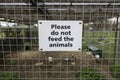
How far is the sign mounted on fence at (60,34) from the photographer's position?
1.68 meters

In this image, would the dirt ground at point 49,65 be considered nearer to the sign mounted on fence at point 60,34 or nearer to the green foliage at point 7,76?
the green foliage at point 7,76

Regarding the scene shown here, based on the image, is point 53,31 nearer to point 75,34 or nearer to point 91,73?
point 75,34

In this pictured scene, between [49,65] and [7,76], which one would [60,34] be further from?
[49,65]

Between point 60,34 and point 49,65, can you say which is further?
point 49,65

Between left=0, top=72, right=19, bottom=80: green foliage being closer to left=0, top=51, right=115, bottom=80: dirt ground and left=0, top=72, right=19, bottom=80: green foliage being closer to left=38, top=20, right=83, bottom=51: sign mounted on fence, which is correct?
left=0, top=51, right=115, bottom=80: dirt ground

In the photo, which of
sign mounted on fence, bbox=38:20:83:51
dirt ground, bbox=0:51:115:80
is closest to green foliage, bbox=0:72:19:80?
dirt ground, bbox=0:51:115:80

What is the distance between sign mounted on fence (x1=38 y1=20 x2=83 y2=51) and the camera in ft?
5.50

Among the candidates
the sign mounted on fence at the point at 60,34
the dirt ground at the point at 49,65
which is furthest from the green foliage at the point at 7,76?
the sign mounted on fence at the point at 60,34

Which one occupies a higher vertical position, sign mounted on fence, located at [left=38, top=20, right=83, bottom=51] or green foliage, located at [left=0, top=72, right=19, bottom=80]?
sign mounted on fence, located at [left=38, top=20, right=83, bottom=51]

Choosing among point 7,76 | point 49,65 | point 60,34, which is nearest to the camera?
point 60,34

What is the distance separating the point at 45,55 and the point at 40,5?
157cm

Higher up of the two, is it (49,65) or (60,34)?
(60,34)

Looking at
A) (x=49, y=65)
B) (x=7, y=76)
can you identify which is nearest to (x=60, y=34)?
(x=7, y=76)

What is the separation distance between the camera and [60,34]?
169 cm
